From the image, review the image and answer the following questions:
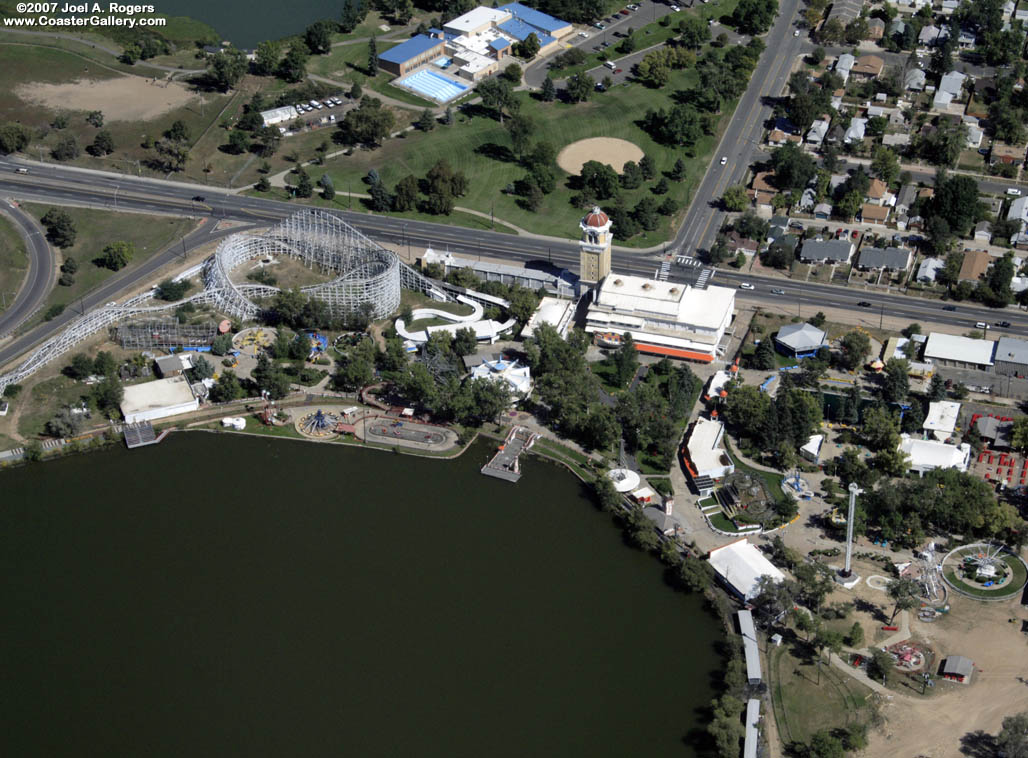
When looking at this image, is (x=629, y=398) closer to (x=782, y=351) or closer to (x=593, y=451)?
(x=593, y=451)

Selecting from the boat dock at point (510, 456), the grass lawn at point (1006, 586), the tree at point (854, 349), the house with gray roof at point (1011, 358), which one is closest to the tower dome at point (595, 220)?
the boat dock at point (510, 456)

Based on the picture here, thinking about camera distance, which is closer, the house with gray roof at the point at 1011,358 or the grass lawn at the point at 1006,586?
the grass lawn at the point at 1006,586

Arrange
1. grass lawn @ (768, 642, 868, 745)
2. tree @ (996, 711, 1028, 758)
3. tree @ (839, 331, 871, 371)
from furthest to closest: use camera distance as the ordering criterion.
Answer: tree @ (839, 331, 871, 371), grass lawn @ (768, 642, 868, 745), tree @ (996, 711, 1028, 758)

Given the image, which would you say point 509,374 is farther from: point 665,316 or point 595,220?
point 595,220

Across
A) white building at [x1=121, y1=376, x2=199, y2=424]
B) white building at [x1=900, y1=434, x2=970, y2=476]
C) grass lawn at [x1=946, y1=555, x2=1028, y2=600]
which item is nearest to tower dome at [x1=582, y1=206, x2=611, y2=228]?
white building at [x1=900, y1=434, x2=970, y2=476]

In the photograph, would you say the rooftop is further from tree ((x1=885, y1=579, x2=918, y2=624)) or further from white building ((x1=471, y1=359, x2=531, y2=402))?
white building ((x1=471, y1=359, x2=531, y2=402))

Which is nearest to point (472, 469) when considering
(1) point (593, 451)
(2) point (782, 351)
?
(1) point (593, 451)

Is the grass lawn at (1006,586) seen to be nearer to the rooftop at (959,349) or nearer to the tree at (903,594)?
the tree at (903,594)
